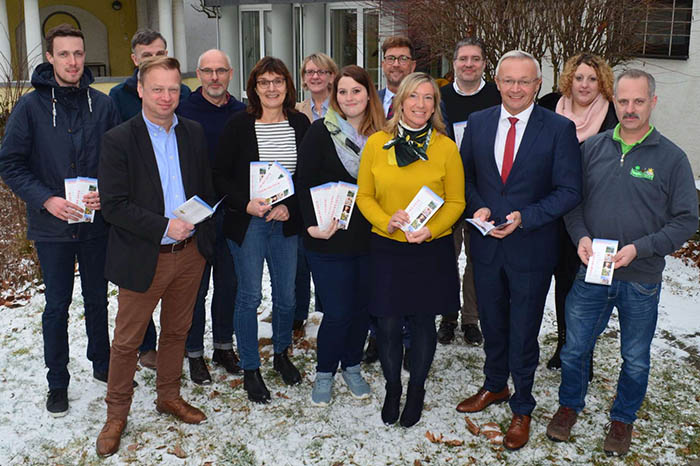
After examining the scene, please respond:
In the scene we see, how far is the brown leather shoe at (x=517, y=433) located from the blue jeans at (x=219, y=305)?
2253 millimetres

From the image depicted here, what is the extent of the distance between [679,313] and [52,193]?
5743 mm

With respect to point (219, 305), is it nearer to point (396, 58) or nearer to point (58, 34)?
point (58, 34)

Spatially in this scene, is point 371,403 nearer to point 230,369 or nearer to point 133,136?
point 230,369

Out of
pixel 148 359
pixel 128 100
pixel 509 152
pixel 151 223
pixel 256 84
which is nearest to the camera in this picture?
pixel 151 223

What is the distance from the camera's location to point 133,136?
3932mm

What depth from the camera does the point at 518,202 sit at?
13.4 ft

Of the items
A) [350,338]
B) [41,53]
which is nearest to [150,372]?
[350,338]

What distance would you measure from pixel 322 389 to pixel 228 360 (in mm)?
898

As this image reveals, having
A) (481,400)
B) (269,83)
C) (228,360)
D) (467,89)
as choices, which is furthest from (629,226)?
(228,360)

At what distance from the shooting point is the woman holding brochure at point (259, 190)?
177 inches

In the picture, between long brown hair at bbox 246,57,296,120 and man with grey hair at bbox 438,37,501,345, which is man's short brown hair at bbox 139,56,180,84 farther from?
man with grey hair at bbox 438,37,501,345

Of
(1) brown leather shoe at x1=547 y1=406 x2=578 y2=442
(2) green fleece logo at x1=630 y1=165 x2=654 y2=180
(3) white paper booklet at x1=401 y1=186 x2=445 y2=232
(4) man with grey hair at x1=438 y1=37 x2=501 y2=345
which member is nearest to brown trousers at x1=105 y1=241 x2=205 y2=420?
(3) white paper booklet at x1=401 y1=186 x2=445 y2=232

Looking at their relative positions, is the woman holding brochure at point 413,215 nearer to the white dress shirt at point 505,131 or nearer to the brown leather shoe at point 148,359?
the white dress shirt at point 505,131

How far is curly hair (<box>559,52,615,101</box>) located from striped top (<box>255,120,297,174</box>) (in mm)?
2021
